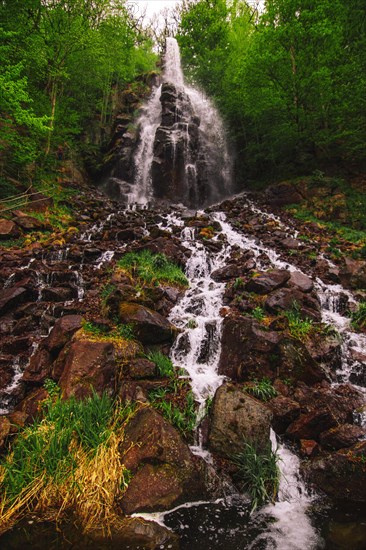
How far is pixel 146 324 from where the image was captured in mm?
6250

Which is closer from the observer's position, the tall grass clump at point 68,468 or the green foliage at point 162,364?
the tall grass clump at point 68,468

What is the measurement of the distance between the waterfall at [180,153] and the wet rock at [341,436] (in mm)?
16864

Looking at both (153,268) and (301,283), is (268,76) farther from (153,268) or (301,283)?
(153,268)

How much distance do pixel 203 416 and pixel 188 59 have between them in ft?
115

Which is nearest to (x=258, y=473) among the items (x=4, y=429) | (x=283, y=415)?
(x=283, y=415)

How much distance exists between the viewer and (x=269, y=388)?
17.6 ft

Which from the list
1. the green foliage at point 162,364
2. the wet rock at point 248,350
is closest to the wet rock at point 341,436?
the wet rock at point 248,350

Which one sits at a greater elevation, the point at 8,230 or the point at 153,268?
the point at 8,230

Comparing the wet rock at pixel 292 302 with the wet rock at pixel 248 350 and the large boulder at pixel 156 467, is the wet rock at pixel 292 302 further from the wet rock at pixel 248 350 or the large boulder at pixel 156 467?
the large boulder at pixel 156 467

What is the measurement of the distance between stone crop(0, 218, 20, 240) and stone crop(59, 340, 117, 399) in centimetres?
782

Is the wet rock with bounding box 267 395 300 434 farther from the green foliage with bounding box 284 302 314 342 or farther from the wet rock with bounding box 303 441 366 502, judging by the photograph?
the green foliage with bounding box 284 302 314 342

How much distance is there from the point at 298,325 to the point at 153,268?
443 centimetres

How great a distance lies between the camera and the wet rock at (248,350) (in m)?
5.79

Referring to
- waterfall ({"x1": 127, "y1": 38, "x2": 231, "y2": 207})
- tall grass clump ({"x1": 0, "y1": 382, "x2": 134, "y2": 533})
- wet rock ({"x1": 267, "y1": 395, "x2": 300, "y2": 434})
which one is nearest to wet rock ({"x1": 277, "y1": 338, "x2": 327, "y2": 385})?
wet rock ({"x1": 267, "y1": 395, "x2": 300, "y2": 434})
